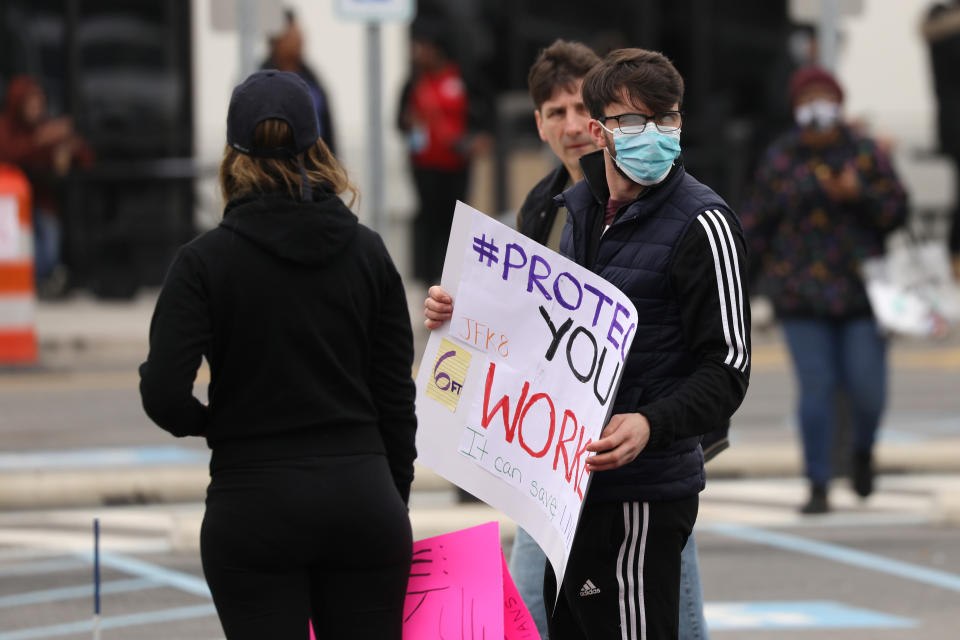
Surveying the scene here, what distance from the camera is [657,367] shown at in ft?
12.5

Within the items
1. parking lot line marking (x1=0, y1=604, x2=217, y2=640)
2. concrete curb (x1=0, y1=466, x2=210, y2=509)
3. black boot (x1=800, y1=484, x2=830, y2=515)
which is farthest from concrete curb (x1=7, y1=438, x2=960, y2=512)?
parking lot line marking (x1=0, y1=604, x2=217, y2=640)

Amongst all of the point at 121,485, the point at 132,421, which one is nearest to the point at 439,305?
the point at 121,485

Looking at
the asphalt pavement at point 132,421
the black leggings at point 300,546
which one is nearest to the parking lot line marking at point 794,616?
the asphalt pavement at point 132,421

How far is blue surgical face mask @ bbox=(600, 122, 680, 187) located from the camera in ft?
12.5

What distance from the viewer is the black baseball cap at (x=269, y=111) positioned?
3471mm

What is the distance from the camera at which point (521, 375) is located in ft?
12.9

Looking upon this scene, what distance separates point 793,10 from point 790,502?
3.58 m

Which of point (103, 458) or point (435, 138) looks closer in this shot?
point (103, 458)

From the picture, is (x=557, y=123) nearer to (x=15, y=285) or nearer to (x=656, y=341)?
(x=656, y=341)

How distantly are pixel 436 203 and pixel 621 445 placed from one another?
1174 centimetres

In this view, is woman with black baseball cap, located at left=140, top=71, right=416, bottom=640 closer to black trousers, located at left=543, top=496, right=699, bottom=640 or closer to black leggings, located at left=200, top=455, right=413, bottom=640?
black leggings, located at left=200, top=455, right=413, bottom=640

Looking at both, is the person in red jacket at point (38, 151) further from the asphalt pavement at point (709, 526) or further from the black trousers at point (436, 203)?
the asphalt pavement at point (709, 526)

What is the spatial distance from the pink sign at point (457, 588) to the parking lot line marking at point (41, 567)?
12.3ft

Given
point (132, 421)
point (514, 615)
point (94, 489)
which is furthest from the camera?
point (132, 421)
